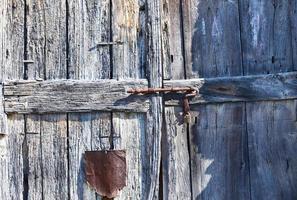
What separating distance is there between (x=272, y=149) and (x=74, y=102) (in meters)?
1.09

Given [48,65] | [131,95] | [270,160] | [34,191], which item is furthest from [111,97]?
[270,160]

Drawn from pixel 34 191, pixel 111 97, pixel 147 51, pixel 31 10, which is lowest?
pixel 34 191

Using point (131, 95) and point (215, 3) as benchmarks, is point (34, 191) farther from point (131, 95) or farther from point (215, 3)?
point (215, 3)

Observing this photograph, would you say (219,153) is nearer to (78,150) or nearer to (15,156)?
(78,150)

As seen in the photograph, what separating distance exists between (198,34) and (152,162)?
2.42 feet

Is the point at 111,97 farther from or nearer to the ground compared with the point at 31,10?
nearer to the ground

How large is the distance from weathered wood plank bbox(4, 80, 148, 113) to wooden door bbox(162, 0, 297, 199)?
0.75 feet

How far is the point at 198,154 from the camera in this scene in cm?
387

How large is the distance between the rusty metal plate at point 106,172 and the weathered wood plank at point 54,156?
145 millimetres

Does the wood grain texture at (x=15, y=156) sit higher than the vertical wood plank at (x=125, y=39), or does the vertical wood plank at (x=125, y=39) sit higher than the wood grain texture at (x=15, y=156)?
the vertical wood plank at (x=125, y=39)

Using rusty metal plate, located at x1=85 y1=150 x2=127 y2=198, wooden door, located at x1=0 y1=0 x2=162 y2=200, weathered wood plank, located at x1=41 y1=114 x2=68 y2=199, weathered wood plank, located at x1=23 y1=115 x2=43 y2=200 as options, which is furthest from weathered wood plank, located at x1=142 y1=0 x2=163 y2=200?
weathered wood plank, located at x1=23 y1=115 x2=43 y2=200

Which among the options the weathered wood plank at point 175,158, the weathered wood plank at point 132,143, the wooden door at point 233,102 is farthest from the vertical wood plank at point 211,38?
the weathered wood plank at point 132,143

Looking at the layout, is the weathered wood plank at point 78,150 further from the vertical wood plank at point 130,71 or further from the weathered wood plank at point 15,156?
the weathered wood plank at point 15,156

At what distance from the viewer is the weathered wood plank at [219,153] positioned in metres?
3.85
